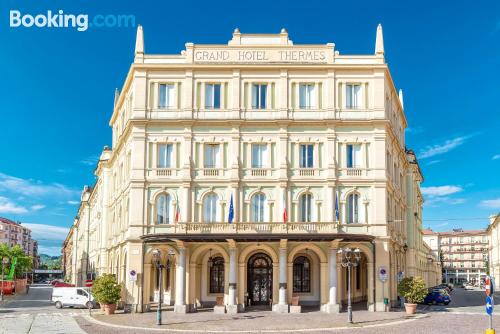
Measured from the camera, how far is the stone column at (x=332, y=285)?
46062 mm

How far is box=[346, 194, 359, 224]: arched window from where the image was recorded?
49.2 m

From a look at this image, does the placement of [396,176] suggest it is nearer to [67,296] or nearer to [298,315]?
[298,315]

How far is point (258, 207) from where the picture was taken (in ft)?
161

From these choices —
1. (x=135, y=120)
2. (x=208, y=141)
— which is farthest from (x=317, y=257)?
(x=135, y=120)

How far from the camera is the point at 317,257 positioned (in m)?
49.9

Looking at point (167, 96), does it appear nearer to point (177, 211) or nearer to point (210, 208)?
point (177, 211)

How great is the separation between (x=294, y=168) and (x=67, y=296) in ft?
74.3

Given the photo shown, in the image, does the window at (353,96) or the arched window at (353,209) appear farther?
the window at (353,96)

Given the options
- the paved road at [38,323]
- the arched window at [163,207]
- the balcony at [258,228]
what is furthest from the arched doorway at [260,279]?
the paved road at [38,323]

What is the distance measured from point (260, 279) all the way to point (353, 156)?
1157cm

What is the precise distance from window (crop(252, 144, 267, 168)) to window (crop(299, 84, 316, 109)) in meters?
4.36

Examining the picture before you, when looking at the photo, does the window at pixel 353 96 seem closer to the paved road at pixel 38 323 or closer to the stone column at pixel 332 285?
the stone column at pixel 332 285

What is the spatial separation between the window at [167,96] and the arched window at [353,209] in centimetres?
1504

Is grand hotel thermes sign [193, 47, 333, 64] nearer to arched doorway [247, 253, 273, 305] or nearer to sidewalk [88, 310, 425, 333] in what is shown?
arched doorway [247, 253, 273, 305]
